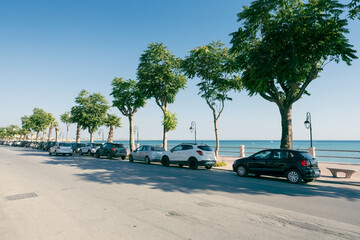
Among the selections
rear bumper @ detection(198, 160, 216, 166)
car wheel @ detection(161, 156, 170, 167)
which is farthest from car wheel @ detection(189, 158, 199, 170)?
car wheel @ detection(161, 156, 170, 167)

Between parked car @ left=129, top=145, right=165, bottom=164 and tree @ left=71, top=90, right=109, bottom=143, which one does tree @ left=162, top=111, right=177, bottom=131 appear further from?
tree @ left=71, top=90, right=109, bottom=143

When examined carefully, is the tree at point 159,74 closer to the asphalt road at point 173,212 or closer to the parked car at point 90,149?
the parked car at point 90,149

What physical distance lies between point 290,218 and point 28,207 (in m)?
6.61

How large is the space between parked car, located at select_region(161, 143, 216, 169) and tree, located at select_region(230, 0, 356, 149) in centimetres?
479

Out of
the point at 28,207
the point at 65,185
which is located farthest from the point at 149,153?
the point at 28,207

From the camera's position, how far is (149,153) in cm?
1986

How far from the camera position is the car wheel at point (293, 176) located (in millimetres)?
10533

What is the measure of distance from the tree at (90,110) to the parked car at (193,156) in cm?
2314

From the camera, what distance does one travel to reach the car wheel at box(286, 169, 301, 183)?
10.5m

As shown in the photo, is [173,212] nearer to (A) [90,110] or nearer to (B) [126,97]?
(B) [126,97]

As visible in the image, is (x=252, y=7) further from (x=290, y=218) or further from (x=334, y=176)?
(x=290, y=218)

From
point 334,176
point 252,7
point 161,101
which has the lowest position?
point 334,176

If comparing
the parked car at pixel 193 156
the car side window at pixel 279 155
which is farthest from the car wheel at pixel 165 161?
the car side window at pixel 279 155

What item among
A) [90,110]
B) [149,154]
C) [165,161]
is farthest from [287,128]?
[90,110]
